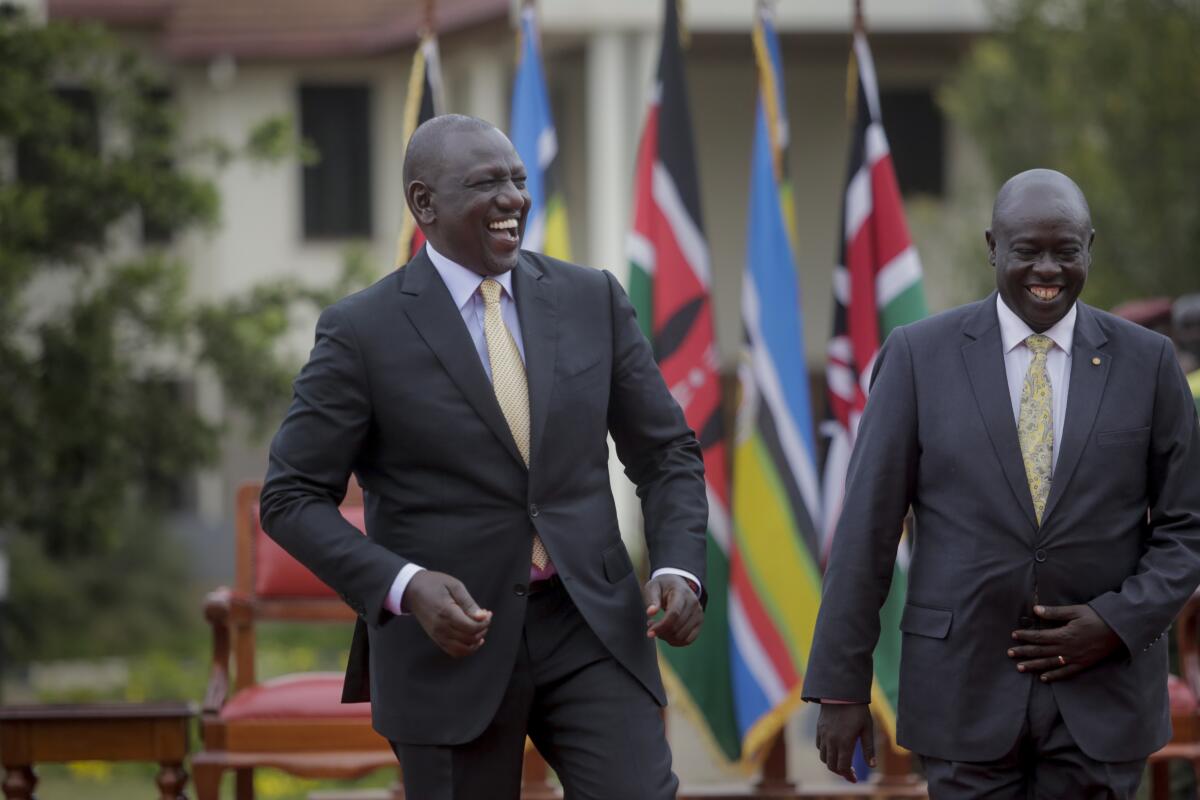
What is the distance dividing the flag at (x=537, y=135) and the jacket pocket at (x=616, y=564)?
327 centimetres

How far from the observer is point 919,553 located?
4.32 meters

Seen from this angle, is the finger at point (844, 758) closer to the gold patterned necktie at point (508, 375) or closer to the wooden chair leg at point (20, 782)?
the gold patterned necktie at point (508, 375)

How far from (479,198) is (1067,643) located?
63.3 inches

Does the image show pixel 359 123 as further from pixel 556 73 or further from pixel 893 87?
pixel 893 87

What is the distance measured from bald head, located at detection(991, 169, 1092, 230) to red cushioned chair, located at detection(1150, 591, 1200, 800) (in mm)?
2336

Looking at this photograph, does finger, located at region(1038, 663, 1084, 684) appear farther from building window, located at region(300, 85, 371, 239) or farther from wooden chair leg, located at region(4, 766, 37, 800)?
building window, located at region(300, 85, 371, 239)

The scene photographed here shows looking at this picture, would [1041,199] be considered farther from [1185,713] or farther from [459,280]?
[1185,713]

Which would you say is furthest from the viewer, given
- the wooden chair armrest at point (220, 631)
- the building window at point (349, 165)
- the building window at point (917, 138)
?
the building window at point (349, 165)

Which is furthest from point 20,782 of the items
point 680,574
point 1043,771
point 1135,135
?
point 1135,135

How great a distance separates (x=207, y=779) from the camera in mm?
6289

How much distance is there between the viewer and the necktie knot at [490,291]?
4.32m

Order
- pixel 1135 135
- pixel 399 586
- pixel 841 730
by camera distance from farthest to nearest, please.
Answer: pixel 1135 135 < pixel 841 730 < pixel 399 586

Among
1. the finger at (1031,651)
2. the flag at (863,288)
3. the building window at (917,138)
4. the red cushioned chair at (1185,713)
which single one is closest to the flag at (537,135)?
the flag at (863,288)

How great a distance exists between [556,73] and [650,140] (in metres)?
12.9
